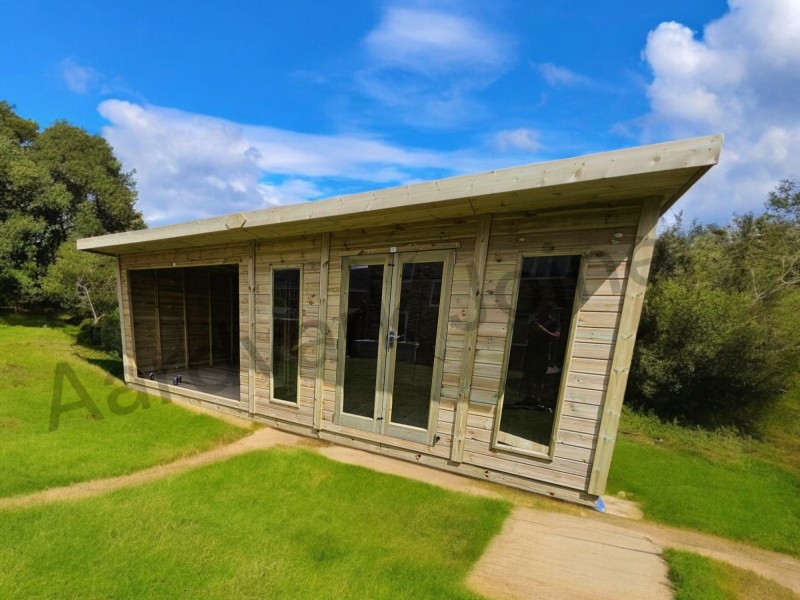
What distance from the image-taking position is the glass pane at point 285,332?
13.2ft

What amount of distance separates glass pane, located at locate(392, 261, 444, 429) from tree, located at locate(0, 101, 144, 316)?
470 inches

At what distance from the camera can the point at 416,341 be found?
329cm

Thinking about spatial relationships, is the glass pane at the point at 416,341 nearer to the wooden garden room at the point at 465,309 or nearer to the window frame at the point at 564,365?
the wooden garden room at the point at 465,309

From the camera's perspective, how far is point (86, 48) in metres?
6.64

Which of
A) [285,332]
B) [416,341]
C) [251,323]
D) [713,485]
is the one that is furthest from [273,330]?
[713,485]

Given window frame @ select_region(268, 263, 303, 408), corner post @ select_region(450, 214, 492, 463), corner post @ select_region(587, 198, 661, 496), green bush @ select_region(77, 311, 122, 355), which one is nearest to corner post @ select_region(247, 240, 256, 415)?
window frame @ select_region(268, 263, 303, 408)

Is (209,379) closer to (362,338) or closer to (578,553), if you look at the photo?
(362,338)

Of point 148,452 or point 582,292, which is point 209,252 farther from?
point 582,292

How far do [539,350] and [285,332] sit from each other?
2952 millimetres

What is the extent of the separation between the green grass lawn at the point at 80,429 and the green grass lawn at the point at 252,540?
0.66 metres

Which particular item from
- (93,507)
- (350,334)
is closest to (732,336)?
(350,334)

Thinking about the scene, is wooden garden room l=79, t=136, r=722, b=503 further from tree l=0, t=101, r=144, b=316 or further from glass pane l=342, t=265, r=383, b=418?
tree l=0, t=101, r=144, b=316

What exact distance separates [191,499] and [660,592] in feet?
10.6

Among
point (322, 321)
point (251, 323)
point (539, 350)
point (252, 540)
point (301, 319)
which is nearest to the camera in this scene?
point (252, 540)
